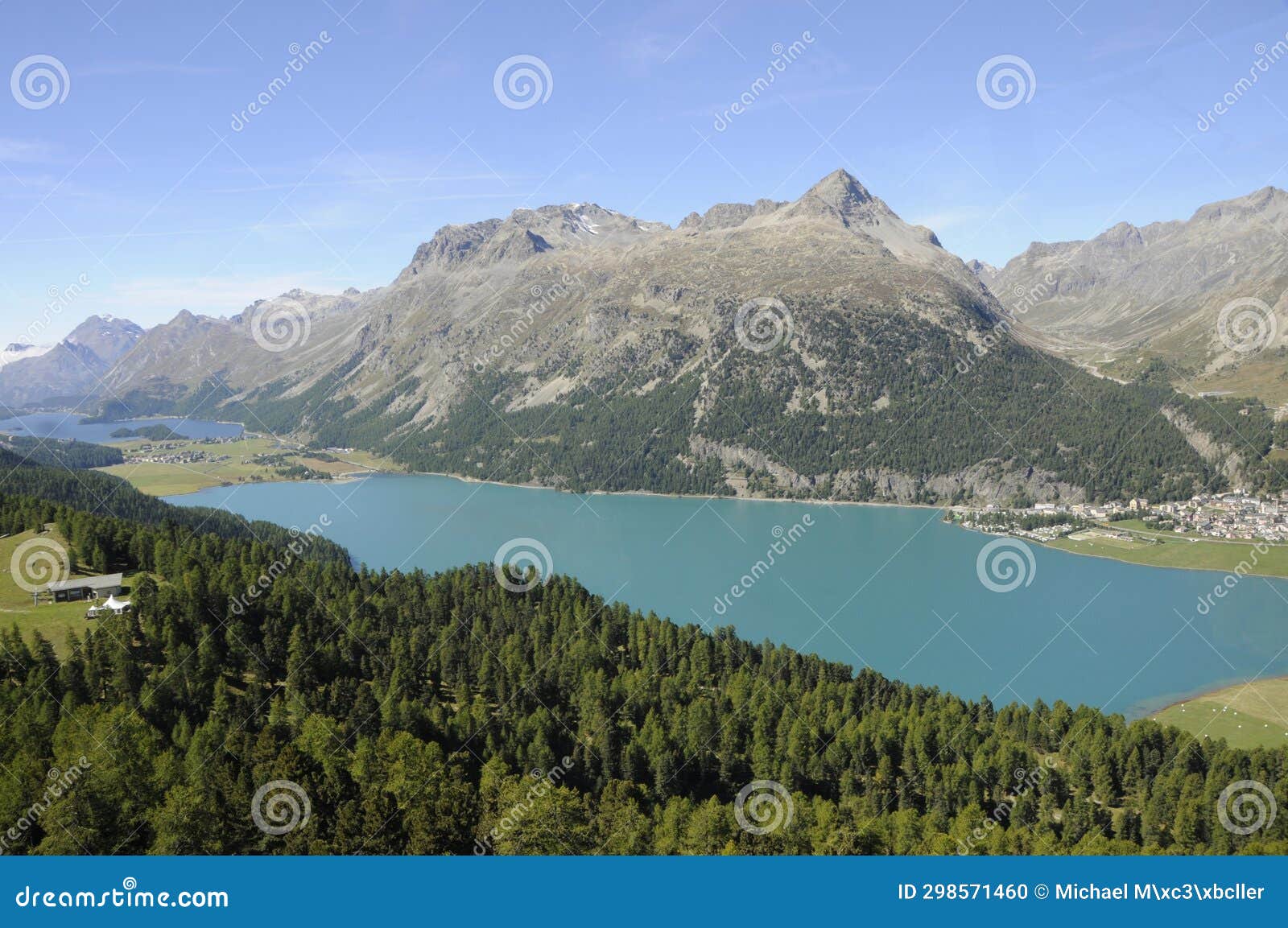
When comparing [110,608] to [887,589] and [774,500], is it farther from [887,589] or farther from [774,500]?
[774,500]

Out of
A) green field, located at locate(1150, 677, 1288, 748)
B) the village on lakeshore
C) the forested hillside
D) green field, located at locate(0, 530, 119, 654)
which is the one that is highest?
the village on lakeshore

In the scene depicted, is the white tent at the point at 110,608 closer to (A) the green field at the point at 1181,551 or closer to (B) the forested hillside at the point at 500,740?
(B) the forested hillside at the point at 500,740

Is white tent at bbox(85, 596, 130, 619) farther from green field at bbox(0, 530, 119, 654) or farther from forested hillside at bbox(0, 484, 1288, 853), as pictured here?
forested hillside at bbox(0, 484, 1288, 853)

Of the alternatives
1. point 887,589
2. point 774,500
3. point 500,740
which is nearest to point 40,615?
point 500,740

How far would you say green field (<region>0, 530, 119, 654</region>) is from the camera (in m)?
38.1

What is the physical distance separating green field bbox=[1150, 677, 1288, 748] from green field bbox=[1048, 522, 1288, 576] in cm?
4256

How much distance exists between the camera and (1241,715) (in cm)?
5588

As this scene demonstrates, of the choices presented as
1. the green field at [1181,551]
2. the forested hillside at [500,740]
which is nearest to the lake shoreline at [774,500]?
the green field at [1181,551]

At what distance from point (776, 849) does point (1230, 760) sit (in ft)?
88.0

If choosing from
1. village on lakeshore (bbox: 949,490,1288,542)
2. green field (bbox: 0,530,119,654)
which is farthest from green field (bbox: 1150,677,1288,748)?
green field (bbox: 0,530,119,654)

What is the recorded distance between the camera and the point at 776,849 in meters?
28.3

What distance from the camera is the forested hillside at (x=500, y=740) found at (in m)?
26.2

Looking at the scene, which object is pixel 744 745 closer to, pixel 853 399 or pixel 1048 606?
pixel 1048 606

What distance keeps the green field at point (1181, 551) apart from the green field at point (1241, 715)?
42565mm
